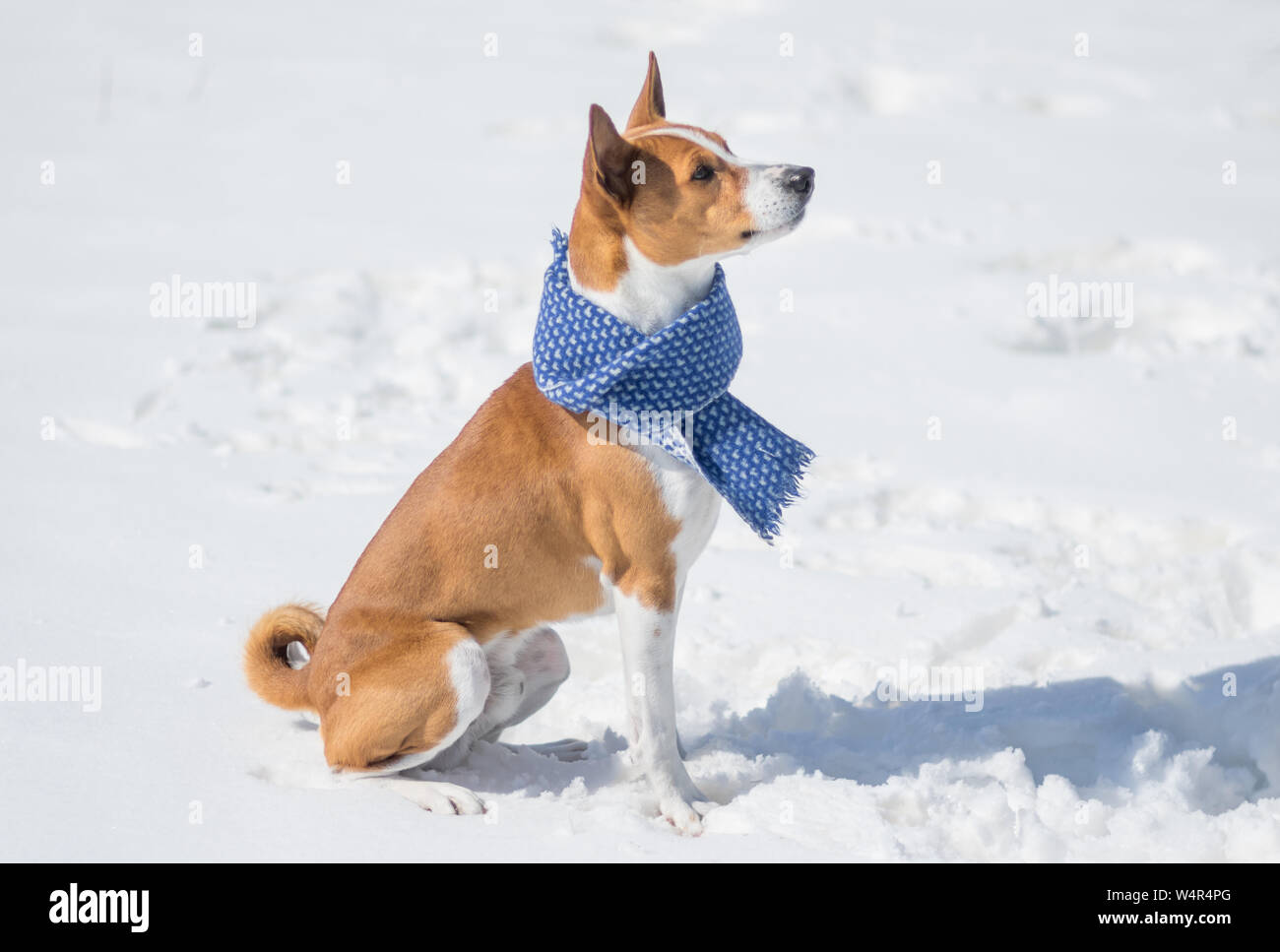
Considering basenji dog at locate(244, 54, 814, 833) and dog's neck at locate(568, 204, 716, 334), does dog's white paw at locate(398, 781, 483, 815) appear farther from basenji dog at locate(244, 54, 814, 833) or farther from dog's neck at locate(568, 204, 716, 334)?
dog's neck at locate(568, 204, 716, 334)

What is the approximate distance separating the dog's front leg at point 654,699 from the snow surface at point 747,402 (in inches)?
3.8

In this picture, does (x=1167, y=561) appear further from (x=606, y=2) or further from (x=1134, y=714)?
(x=606, y=2)

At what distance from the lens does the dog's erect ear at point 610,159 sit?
10.8ft

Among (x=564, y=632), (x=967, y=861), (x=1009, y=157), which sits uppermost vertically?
(x=1009, y=157)

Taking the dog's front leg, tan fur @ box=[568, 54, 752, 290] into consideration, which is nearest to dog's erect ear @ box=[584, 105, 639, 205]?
tan fur @ box=[568, 54, 752, 290]

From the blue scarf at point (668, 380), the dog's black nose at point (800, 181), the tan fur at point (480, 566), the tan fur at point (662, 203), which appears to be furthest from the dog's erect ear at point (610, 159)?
the tan fur at point (480, 566)

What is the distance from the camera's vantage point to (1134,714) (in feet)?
13.8

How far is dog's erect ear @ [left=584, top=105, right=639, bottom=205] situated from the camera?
330cm

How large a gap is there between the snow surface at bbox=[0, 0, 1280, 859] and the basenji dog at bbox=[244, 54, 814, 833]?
214 mm

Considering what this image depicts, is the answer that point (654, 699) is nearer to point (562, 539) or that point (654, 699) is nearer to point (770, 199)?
point (562, 539)

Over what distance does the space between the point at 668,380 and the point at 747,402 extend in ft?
10.5

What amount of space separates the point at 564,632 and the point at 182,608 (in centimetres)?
137

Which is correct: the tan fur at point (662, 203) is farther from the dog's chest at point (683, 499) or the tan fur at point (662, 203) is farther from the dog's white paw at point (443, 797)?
the dog's white paw at point (443, 797)

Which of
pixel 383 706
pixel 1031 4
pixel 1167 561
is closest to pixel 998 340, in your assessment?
pixel 1167 561
